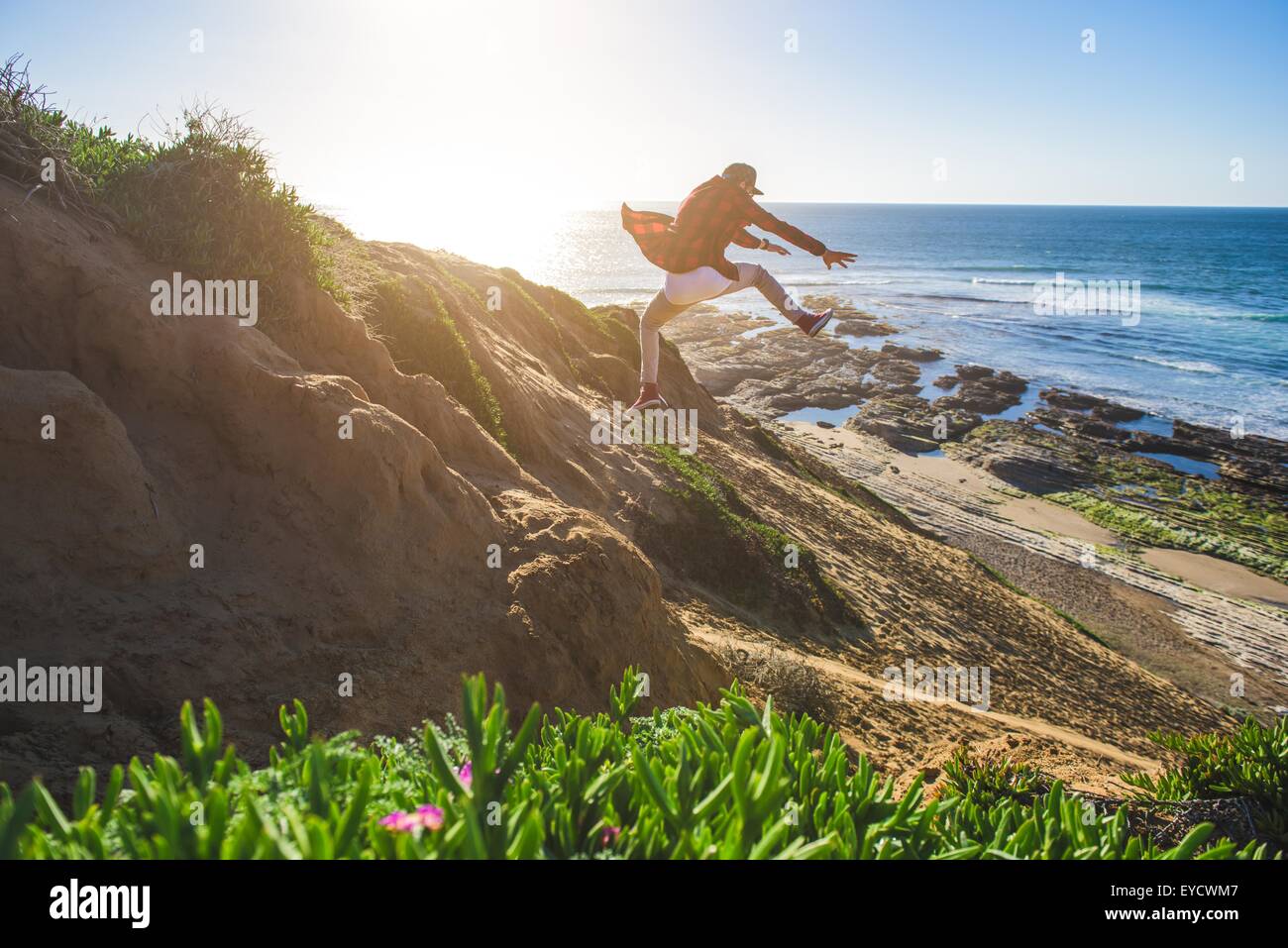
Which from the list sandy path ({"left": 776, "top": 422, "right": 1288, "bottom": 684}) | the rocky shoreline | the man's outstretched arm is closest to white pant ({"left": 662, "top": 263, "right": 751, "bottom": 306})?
the man's outstretched arm

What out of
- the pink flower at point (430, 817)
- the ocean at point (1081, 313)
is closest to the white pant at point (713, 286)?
the pink flower at point (430, 817)

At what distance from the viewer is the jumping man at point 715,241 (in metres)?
5.64

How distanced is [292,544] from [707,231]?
11.7 feet

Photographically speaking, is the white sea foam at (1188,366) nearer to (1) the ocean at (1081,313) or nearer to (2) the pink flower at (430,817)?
(1) the ocean at (1081,313)

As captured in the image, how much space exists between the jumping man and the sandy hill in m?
2.32

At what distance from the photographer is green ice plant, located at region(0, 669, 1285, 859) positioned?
186cm

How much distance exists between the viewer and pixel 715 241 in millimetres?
5715

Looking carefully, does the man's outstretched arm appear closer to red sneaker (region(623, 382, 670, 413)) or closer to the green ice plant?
red sneaker (region(623, 382, 670, 413))

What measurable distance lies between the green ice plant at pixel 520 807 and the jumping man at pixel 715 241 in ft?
11.7

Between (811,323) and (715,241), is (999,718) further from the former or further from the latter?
(715,241)
